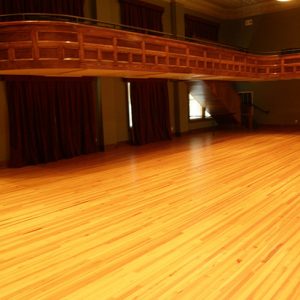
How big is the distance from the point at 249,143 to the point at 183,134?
289cm

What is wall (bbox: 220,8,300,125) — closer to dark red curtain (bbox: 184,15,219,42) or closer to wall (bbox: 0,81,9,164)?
dark red curtain (bbox: 184,15,219,42)

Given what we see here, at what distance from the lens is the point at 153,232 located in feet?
10.7

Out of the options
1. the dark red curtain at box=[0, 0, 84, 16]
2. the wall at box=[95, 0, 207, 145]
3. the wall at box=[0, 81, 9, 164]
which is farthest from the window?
the wall at box=[0, 81, 9, 164]

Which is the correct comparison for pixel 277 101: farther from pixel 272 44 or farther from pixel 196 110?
pixel 196 110

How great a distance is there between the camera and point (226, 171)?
5715mm

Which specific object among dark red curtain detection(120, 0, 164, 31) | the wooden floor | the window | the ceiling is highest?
the ceiling

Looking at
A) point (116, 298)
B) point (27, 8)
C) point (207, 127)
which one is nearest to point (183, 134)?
point (207, 127)

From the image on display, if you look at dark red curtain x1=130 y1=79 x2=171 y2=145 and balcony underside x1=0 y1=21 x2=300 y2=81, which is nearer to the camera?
balcony underside x1=0 y1=21 x2=300 y2=81

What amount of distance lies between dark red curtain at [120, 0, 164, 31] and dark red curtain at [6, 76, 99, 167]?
80.6 inches

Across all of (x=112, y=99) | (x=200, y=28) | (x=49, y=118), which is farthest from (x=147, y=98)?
(x=200, y=28)

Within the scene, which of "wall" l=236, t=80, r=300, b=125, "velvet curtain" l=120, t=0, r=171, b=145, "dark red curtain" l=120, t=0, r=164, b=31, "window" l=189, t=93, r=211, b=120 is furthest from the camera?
"wall" l=236, t=80, r=300, b=125

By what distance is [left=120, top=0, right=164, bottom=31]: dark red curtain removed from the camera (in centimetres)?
902

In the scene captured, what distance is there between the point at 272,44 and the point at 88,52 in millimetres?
8764

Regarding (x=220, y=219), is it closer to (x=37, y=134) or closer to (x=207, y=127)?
(x=37, y=134)
